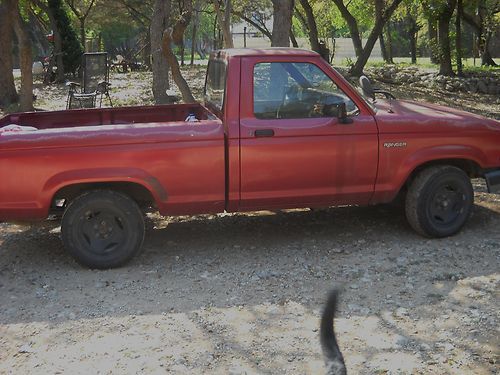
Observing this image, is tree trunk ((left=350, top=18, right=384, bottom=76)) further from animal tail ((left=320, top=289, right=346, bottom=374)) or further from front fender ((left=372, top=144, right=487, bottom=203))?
animal tail ((left=320, top=289, right=346, bottom=374))

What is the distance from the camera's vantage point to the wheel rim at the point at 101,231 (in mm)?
4883

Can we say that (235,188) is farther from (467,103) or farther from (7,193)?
(467,103)

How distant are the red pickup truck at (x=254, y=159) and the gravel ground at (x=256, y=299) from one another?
41 centimetres

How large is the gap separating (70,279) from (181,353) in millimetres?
1570

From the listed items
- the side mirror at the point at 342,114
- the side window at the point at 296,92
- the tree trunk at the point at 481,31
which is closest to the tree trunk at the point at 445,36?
the tree trunk at the point at 481,31

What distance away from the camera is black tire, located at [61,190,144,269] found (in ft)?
15.9

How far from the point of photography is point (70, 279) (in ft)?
15.8

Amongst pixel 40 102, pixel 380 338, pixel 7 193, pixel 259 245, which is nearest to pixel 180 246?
pixel 259 245

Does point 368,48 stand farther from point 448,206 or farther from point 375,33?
point 448,206

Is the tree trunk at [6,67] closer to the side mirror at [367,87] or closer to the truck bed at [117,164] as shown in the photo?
the truck bed at [117,164]

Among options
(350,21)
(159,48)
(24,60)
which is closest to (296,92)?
(159,48)

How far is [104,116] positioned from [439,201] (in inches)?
131

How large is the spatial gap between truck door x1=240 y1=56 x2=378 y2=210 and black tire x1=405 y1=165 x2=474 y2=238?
1.61ft

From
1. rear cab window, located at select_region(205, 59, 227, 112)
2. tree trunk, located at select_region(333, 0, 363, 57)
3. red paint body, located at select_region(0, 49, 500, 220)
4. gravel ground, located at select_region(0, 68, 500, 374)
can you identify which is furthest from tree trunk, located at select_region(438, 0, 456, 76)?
rear cab window, located at select_region(205, 59, 227, 112)
